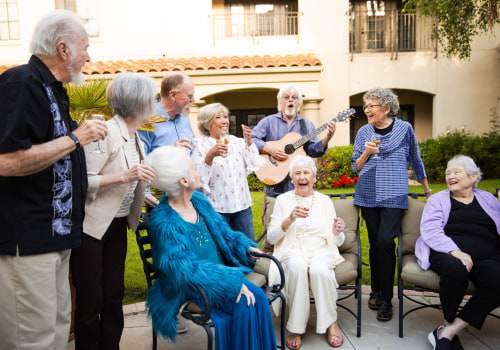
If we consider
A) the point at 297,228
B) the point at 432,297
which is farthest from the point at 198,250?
the point at 432,297

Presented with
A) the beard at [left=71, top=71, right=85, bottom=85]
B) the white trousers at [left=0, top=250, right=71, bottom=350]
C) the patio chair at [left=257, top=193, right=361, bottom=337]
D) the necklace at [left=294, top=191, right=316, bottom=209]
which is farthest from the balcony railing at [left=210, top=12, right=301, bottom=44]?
the white trousers at [left=0, top=250, right=71, bottom=350]

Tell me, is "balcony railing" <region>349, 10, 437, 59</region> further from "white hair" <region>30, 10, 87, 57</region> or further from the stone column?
"white hair" <region>30, 10, 87, 57</region>

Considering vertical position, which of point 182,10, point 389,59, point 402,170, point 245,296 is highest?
point 182,10

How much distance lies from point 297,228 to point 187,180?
4.28 ft

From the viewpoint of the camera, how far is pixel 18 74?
1836 millimetres

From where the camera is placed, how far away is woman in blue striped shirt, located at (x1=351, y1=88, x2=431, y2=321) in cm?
378

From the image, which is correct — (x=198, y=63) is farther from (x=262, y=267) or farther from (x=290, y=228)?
(x=262, y=267)

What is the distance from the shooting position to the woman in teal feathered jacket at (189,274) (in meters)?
2.63

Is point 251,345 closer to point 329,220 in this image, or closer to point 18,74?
point 329,220

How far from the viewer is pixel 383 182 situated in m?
3.88

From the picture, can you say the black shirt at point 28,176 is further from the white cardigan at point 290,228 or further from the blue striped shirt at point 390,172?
the blue striped shirt at point 390,172

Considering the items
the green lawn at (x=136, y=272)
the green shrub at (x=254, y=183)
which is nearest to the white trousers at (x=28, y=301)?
the green lawn at (x=136, y=272)

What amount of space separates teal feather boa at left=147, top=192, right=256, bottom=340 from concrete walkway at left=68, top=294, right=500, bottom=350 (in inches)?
32.3

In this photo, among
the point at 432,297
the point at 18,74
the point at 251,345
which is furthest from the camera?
the point at 432,297
